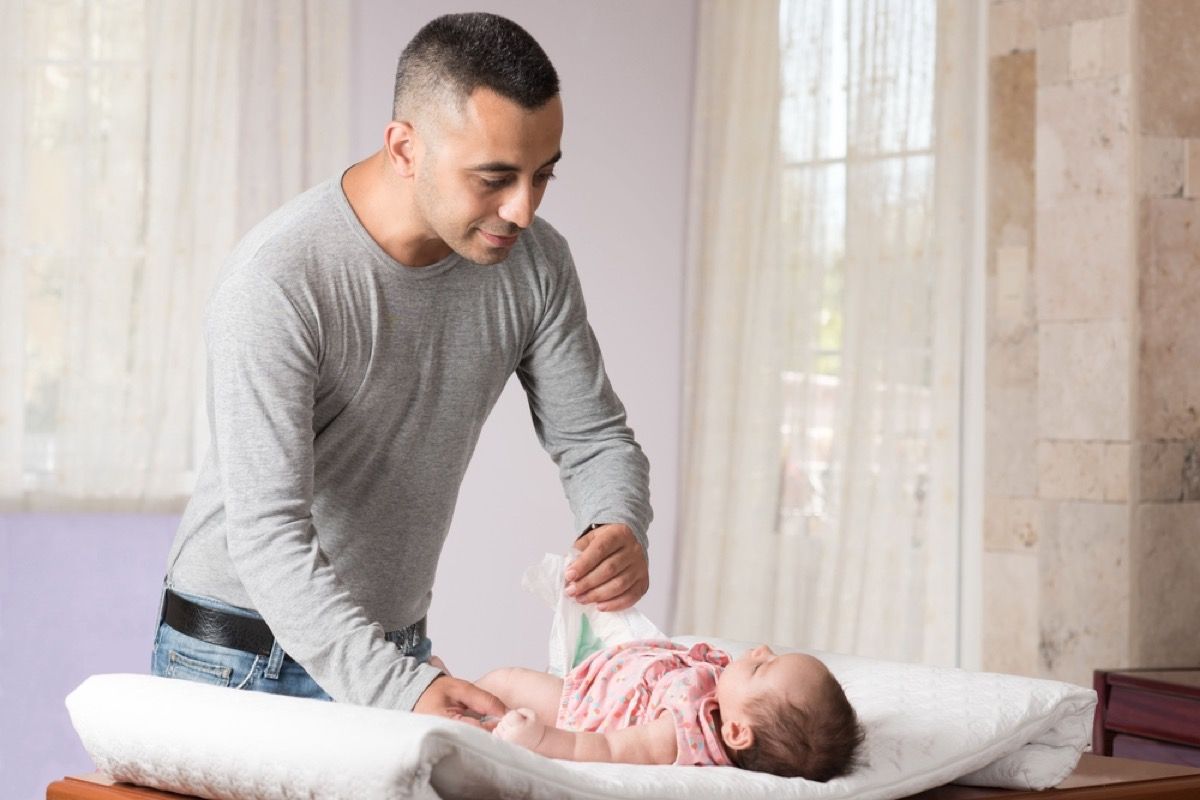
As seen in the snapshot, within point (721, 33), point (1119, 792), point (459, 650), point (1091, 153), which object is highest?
point (721, 33)

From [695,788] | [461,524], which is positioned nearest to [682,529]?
[461,524]

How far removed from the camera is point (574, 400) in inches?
74.7

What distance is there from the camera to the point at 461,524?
4.27 meters

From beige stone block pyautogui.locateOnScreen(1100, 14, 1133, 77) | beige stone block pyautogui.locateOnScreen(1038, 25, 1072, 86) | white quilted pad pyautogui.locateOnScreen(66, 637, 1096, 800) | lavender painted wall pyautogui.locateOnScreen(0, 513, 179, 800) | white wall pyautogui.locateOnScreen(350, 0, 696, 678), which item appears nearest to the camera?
white quilted pad pyautogui.locateOnScreen(66, 637, 1096, 800)

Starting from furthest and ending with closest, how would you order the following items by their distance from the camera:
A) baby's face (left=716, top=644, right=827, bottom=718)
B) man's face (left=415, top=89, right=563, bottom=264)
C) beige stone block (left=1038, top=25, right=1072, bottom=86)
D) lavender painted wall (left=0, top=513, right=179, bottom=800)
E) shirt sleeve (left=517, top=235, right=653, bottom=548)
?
lavender painted wall (left=0, top=513, right=179, bottom=800)
beige stone block (left=1038, top=25, right=1072, bottom=86)
shirt sleeve (left=517, top=235, right=653, bottom=548)
man's face (left=415, top=89, right=563, bottom=264)
baby's face (left=716, top=644, right=827, bottom=718)

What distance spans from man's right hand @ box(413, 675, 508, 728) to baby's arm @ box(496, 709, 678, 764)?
0.09 ft

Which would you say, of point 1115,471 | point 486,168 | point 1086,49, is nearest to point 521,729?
point 486,168

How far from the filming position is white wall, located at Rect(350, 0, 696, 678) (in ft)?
14.0

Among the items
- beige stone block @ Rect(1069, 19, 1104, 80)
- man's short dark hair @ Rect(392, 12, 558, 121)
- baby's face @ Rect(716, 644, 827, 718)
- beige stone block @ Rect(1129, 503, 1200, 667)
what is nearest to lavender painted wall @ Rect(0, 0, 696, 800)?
beige stone block @ Rect(1069, 19, 1104, 80)

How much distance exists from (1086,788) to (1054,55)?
82.7 inches

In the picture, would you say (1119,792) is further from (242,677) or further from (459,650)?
(459,650)

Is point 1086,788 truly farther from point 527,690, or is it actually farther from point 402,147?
point 402,147

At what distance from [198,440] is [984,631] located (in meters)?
1.96

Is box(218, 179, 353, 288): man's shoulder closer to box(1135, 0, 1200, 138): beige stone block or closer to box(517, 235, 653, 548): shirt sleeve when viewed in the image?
box(517, 235, 653, 548): shirt sleeve
